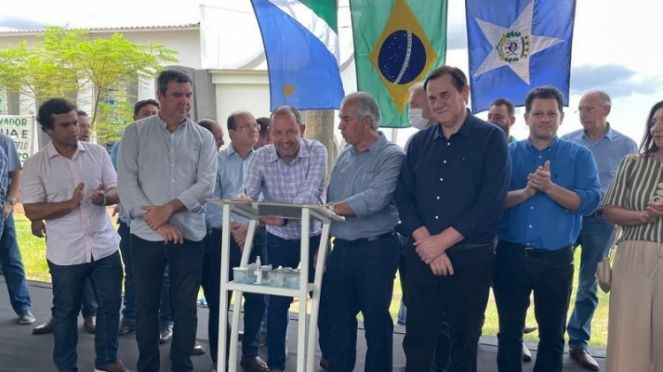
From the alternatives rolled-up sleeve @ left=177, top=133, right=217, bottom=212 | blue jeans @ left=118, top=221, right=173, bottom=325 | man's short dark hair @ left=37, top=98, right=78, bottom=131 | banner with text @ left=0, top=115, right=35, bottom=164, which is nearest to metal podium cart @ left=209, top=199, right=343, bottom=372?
rolled-up sleeve @ left=177, top=133, right=217, bottom=212

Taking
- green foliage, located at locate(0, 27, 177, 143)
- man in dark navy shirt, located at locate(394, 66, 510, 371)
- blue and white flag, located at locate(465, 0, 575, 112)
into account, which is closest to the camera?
man in dark navy shirt, located at locate(394, 66, 510, 371)

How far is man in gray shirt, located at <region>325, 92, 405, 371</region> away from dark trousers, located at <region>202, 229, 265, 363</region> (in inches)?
24.0

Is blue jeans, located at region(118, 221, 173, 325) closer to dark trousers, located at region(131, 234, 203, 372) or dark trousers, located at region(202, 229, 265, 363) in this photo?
dark trousers, located at region(202, 229, 265, 363)

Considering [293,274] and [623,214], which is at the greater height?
[623,214]

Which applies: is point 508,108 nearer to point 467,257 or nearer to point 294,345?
point 467,257

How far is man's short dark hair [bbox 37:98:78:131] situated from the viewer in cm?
322

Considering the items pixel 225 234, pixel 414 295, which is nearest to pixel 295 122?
pixel 225 234

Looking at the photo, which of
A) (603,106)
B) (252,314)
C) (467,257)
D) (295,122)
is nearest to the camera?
(467,257)

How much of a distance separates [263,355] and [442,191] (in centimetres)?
192

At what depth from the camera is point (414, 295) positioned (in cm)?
275

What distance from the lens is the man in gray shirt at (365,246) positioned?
2.93m

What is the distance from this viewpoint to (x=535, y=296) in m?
2.97

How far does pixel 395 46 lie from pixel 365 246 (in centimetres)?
192

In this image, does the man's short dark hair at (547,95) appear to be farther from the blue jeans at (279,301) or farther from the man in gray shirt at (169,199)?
the man in gray shirt at (169,199)
